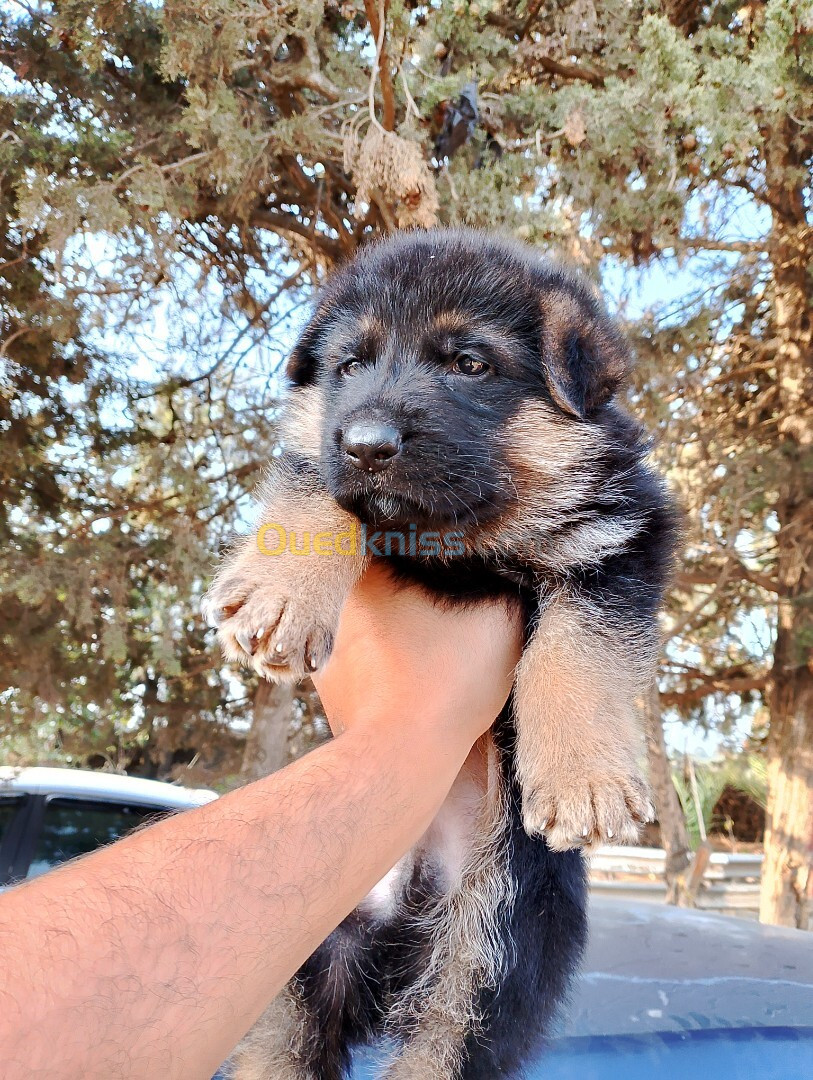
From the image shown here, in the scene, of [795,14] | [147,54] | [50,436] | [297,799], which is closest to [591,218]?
[795,14]

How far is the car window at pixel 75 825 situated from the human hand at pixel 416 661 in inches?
73.5

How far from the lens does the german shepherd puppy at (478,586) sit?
1.89 m

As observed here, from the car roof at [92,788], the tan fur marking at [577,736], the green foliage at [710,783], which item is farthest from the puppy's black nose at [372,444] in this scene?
the green foliage at [710,783]

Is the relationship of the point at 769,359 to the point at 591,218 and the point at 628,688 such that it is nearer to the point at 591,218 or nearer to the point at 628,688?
the point at 591,218

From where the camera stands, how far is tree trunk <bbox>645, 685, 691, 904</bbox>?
716 centimetres

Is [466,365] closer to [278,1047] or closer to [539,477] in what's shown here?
[539,477]

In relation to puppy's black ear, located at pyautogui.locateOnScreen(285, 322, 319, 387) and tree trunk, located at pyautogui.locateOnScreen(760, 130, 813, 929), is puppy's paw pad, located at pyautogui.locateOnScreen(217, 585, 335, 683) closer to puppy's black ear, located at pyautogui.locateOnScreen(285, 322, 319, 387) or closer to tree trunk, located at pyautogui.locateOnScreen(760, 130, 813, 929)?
puppy's black ear, located at pyautogui.locateOnScreen(285, 322, 319, 387)

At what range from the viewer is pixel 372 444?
5.98 ft

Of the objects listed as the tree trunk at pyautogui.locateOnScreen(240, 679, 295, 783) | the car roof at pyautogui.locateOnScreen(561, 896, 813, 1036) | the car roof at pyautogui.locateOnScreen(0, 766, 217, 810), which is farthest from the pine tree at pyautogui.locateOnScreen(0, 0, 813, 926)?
the car roof at pyautogui.locateOnScreen(561, 896, 813, 1036)

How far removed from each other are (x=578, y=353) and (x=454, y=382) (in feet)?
1.23

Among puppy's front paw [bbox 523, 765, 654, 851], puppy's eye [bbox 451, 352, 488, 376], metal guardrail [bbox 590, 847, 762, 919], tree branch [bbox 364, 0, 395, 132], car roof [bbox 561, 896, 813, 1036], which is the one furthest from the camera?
metal guardrail [bbox 590, 847, 762, 919]

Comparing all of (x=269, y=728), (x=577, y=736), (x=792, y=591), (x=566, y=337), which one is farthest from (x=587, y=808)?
(x=792, y=591)

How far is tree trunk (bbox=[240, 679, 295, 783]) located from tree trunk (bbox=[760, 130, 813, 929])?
4.14 metres

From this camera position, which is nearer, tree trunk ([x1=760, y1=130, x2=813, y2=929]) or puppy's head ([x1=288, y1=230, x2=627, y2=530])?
puppy's head ([x1=288, y1=230, x2=627, y2=530])
